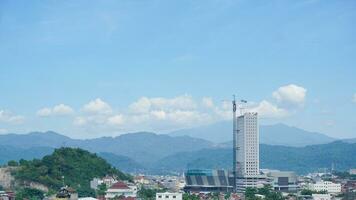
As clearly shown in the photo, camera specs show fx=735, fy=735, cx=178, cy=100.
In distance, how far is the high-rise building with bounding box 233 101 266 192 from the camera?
54.9m

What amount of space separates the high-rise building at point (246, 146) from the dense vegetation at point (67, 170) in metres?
13.7

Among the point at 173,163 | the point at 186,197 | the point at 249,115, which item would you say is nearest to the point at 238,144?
the point at 249,115

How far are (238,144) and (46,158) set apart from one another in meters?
21.5

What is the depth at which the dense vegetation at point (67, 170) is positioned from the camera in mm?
37219

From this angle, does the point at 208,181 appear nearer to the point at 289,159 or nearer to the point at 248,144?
the point at 248,144

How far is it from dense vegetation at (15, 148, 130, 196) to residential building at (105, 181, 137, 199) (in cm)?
94

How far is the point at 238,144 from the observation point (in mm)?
57906

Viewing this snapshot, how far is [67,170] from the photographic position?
130 ft

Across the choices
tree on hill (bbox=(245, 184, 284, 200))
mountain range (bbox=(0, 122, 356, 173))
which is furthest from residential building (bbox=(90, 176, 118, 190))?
mountain range (bbox=(0, 122, 356, 173))

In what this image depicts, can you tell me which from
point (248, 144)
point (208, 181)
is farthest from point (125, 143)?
point (208, 181)

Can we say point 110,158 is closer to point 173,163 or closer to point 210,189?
point 173,163

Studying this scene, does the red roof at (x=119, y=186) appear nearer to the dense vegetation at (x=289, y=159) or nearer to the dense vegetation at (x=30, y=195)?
the dense vegetation at (x=30, y=195)

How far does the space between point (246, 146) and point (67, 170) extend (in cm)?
2033

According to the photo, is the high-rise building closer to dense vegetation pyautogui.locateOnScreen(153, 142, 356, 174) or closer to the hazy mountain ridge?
dense vegetation pyautogui.locateOnScreen(153, 142, 356, 174)
